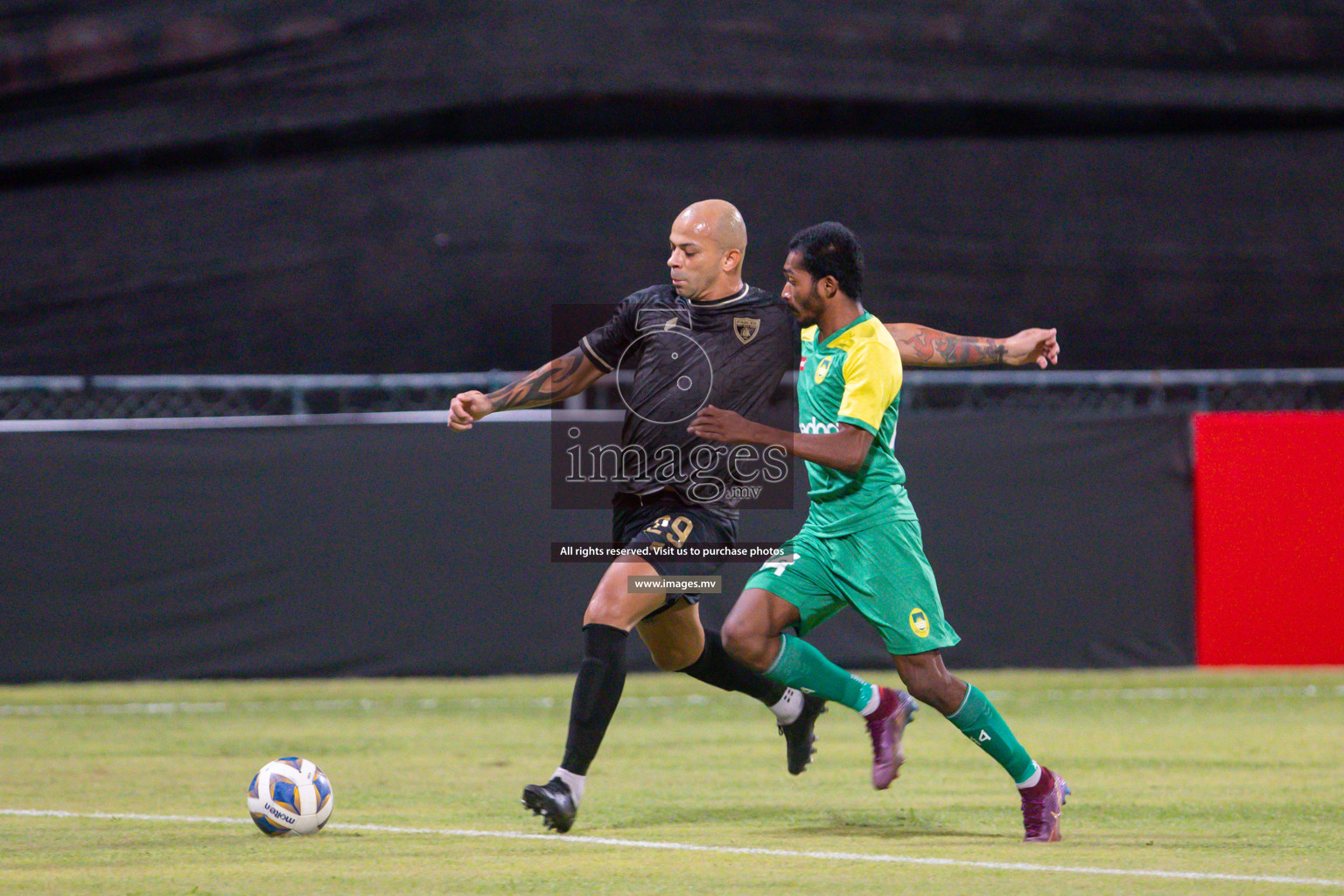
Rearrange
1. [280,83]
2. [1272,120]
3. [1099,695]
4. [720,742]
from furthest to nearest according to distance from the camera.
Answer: [1272,120] → [280,83] → [1099,695] → [720,742]

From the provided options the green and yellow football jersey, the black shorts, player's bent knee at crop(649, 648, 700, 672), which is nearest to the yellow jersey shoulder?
the green and yellow football jersey

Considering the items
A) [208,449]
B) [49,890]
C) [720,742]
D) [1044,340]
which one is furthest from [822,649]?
[49,890]

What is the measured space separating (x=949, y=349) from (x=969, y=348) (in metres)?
0.07

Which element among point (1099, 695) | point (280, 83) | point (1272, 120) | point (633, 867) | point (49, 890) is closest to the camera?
point (49, 890)

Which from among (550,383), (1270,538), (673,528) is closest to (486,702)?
(550,383)

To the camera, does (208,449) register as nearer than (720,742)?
No

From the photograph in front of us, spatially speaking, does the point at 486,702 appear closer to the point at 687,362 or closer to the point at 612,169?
the point at 612,169

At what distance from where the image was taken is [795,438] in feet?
18.3

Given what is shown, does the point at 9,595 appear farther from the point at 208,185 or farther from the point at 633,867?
the point at 633,867

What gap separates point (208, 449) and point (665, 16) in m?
4.84

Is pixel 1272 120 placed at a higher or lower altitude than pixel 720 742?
higher

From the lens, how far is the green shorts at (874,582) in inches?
226

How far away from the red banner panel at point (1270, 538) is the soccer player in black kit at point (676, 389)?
7.05m

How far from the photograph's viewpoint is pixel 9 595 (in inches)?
462
